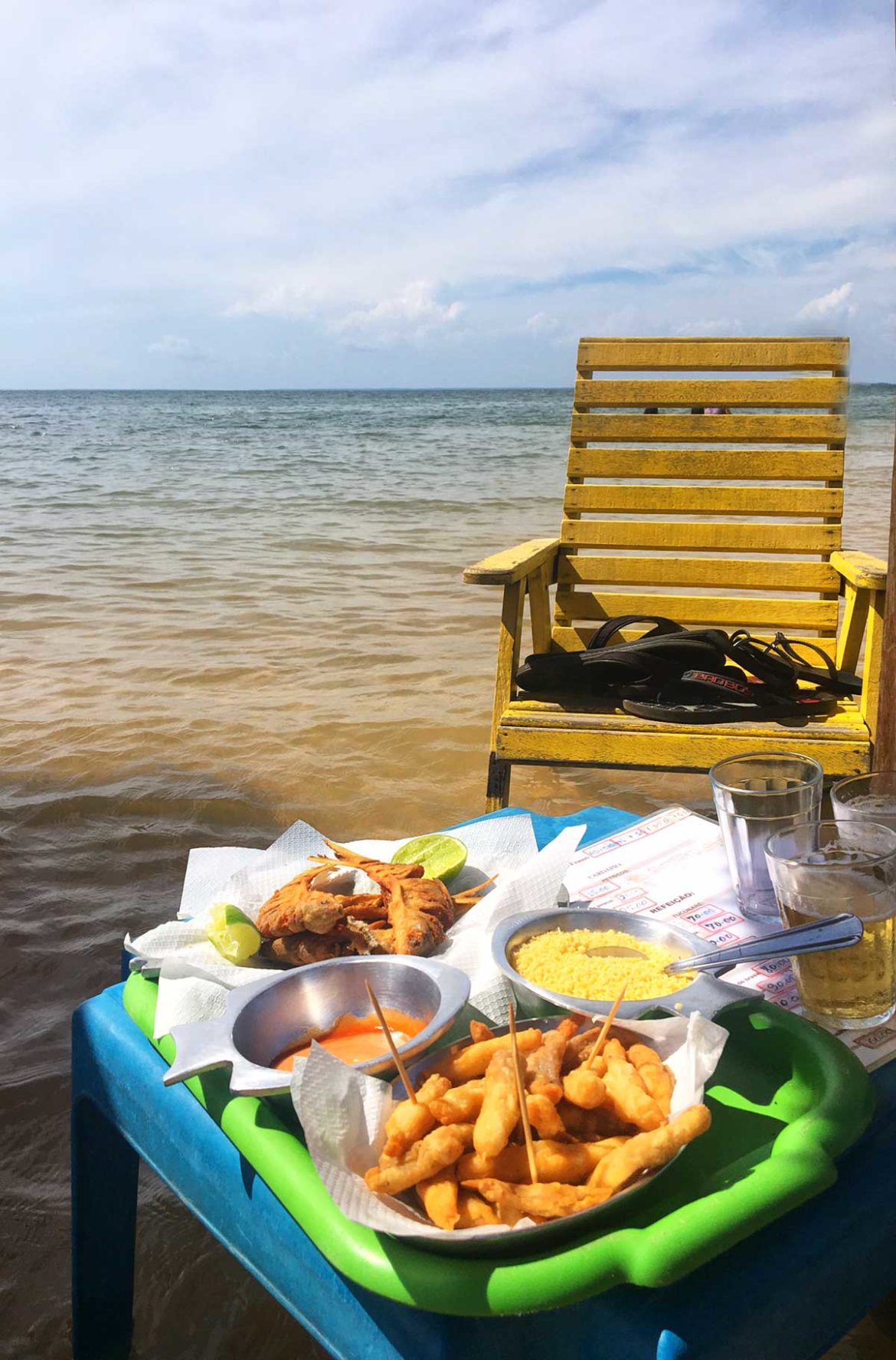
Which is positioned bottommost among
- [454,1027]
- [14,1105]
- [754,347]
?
[14,1105]

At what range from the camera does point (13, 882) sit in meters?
2.93

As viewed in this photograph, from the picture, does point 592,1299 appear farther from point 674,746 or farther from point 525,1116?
point 674,746

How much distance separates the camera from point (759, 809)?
51.9 inches

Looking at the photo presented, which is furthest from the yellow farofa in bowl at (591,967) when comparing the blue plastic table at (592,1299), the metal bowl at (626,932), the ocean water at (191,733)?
the ocean water at (191,733)

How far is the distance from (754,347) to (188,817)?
7.43 ft

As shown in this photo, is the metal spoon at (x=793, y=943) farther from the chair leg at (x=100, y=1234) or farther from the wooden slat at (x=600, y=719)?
the wooden slat at (x=600, y=719)

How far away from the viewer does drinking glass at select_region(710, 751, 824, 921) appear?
4.28ft

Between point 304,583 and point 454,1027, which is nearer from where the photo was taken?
point 454,1027

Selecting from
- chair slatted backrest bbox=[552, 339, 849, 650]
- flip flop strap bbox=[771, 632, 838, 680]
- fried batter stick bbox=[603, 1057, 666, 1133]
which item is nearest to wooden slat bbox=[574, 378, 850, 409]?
chair slatted backrest bbox=[552, 339, 849, 650]

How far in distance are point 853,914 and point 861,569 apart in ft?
5.83

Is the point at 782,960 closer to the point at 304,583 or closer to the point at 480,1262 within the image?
the point at 480,1262

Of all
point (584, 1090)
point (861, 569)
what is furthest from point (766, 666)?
point (584, 1090)

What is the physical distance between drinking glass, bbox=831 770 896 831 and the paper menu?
0.16m

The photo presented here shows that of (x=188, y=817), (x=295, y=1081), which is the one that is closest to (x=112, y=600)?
(x=188, y=817)
